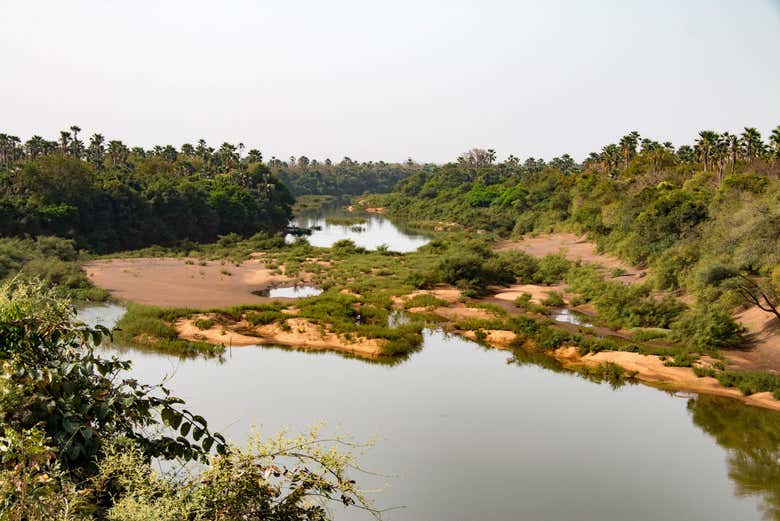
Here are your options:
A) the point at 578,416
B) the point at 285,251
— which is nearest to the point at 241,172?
the point at 285,251

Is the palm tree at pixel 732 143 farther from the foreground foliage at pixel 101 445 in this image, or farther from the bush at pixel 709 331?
the foreground foliage at pixel 101 445

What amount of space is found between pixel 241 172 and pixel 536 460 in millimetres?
75664

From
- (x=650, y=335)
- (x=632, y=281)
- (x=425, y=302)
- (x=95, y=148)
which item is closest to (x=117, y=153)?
(x=95, y=148)

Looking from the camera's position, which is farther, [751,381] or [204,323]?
[204,323]

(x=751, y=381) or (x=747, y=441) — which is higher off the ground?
(x=751, y=381)

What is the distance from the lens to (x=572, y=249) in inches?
2221

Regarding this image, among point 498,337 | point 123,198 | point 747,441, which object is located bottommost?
point 747,441

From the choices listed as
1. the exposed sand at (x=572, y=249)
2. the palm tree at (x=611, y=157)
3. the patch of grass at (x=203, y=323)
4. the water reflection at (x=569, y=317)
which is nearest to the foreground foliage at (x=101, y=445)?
the patch of grass at (x=203, y=323)

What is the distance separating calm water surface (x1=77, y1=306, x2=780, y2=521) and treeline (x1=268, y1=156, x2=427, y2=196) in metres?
126

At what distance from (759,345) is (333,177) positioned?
14886cm

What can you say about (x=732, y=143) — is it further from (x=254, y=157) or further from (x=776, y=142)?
(x=254, y=157)

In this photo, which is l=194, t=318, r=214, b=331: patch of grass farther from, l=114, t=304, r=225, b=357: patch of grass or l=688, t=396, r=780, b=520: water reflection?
l=688, t=396, r=780, b=520: water reflection

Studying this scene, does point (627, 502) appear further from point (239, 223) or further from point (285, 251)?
point (239, 223)

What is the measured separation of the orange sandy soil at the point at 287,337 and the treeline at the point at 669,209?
1523 centimetres
